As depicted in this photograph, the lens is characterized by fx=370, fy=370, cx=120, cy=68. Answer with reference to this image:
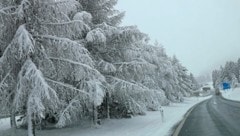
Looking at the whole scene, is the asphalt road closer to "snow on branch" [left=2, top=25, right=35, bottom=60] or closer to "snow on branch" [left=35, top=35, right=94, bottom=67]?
"snow on branch" [left=35, top=35, right=94, bottom=67]

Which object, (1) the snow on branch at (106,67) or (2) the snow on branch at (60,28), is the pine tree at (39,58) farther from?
(1) the snow on branch at (106,67)

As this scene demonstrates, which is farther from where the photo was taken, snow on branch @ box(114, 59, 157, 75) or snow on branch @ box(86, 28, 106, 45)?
snow on branch @ box(114, 59, 157, 75)

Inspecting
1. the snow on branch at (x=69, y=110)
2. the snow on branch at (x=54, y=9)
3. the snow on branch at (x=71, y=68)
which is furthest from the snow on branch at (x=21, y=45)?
the snow on branch at (x=69, y=110)

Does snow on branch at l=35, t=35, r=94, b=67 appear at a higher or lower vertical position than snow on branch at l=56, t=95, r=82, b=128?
higher

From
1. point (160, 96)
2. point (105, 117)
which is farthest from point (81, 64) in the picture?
point (105, 117)

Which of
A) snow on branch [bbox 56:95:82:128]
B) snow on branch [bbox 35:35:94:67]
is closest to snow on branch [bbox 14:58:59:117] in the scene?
snow on branch [bbox 35:35:94:67]

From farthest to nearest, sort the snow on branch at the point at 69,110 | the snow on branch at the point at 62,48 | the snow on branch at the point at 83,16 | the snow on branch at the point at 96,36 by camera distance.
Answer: the snow on branch at the point at 96,36
the snow on branch at the point at 83,16
the snow on branch at the point at 69,110
the snow on branch at the point at 62,48

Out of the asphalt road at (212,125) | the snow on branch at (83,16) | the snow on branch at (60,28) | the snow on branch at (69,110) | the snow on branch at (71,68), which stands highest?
the snow on branch at (83,16)

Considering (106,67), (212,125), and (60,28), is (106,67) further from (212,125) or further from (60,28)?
(212,125)

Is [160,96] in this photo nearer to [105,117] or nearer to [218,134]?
[105,117]

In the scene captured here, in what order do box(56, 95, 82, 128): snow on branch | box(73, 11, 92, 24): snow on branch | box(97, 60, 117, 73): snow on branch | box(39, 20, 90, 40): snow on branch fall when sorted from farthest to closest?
1. box(97, 60, 117, 73): snow on branch
2. box(73, 11, 92, 24): snow on branch
3. box(56, 95, 82, 128): snow on branch
4. box(39, 20, 90, 40): snow on branch

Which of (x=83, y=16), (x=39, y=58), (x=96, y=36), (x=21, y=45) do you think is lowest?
(x=39, y=58)

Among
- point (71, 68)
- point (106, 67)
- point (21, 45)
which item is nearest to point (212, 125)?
point (106, 67)

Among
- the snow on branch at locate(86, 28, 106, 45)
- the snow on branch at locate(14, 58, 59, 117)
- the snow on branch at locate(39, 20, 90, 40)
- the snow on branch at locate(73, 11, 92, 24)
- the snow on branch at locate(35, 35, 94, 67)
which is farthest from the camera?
the snow on branch at locate(86, 28, 106, 45)
